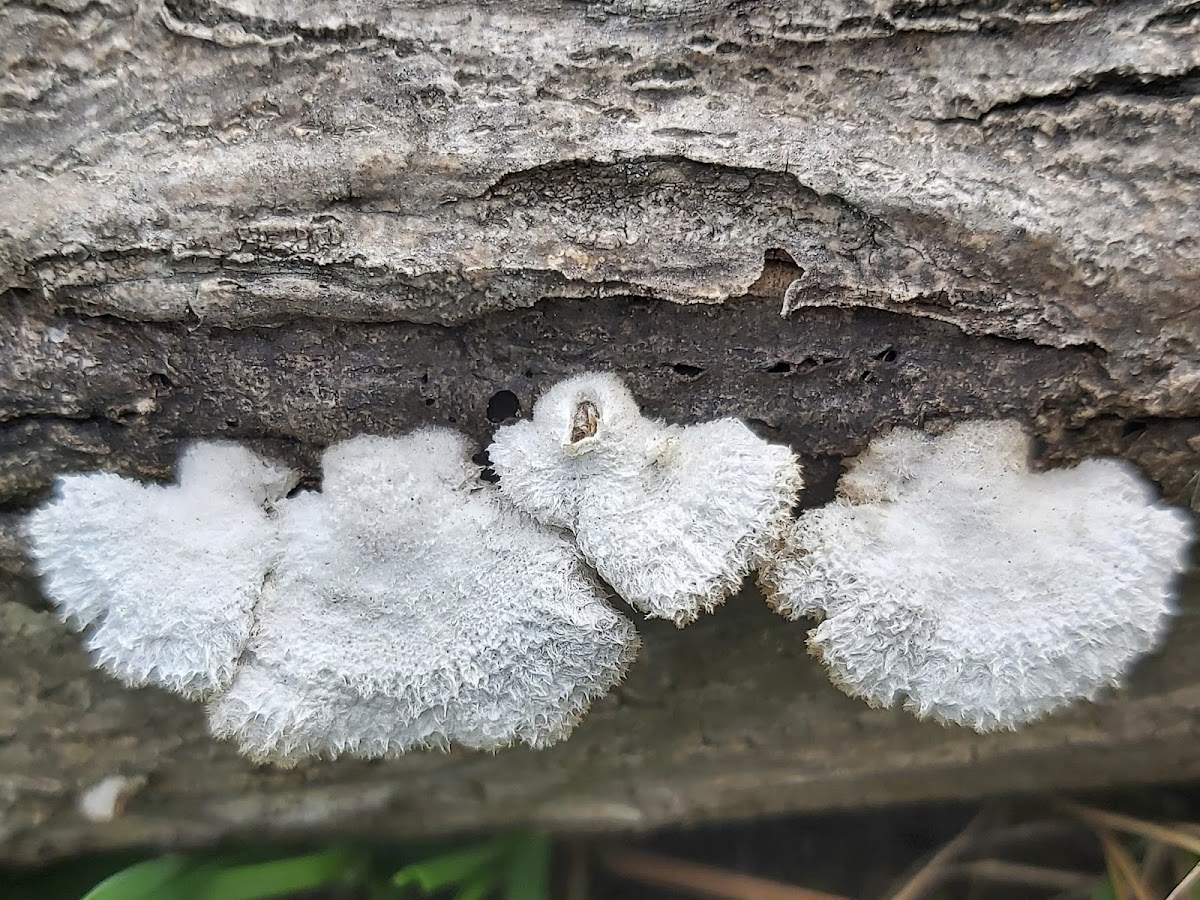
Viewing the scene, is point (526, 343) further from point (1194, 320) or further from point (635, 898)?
point (635, 898)

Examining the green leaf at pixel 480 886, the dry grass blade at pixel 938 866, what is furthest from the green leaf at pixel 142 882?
the dry grass blade at pixel 938 866

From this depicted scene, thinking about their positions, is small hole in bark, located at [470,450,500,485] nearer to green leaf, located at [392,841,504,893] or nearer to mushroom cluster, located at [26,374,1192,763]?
mushroom cluster, located at [26,374,1192,763]

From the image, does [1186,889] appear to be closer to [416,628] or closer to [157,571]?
[416,628]

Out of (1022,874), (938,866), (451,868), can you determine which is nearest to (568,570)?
(451,868)

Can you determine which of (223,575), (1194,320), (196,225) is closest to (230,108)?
(196,225)

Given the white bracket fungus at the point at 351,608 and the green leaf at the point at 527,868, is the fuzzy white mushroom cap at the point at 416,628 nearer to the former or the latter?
the white bracket fungus at the point at 351,608

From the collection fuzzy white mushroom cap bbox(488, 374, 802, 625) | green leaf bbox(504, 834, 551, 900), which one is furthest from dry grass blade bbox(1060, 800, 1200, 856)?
fuzzy white mushroom cap bbox(488, 374, 802, 625)
